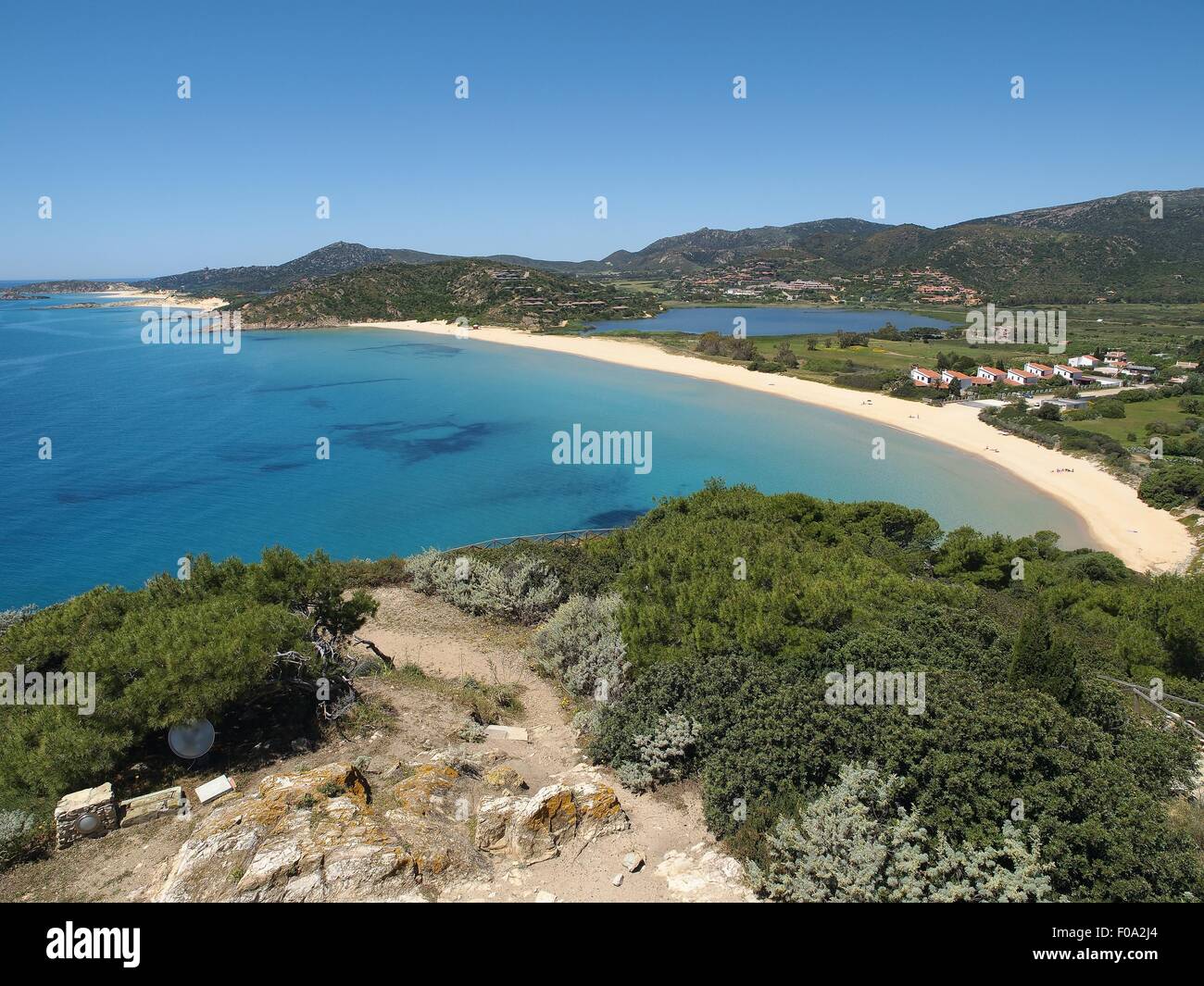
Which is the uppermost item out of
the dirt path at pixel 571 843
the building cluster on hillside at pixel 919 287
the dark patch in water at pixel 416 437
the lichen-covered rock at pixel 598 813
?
the building cluster on hillside at pixel 919 287

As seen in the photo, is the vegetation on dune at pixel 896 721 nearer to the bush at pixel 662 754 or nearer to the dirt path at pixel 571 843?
the bush at pixel 662 754

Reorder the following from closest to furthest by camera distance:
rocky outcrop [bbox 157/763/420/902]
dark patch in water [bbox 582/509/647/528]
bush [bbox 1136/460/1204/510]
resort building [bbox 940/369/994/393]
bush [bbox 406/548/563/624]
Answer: rocky outcrop [bbox 157/763/420/902], bush [bbox 406/548/563/624], dark patch in water [bbox 582/509/647/528], bush [bbox 1136/460/1204/510], resort building [bbox 940/369/994/393]

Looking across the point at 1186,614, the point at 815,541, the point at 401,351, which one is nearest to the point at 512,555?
the point at 815,541

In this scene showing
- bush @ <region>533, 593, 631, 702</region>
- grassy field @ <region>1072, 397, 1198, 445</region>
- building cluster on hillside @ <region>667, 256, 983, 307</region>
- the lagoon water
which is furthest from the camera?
building cluster on hillside @ <region>667, 256, 983, 307</region>

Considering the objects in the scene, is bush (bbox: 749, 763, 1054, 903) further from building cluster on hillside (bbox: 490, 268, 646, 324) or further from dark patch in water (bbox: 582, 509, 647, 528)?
building cluster on hillside (bbox: 490, 268, 646, 324)

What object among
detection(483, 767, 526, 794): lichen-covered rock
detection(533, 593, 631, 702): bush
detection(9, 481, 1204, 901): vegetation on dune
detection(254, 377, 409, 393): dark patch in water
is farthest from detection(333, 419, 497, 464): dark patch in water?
detection(483, 767, 526, 794): lichen-covered rock

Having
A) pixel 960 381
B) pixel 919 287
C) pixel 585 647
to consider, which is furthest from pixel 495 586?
pixel 919 287

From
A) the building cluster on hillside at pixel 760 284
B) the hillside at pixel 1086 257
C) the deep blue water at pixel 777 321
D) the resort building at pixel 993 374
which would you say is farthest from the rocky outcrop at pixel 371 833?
the building cluster on hillside at pixel 760 284
